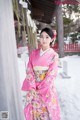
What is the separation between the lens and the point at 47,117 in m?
2.61

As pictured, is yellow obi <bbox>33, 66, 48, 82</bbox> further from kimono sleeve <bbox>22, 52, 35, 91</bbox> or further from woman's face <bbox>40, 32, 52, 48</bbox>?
woman's face <bbox>40, 32, 52, 48</bbox>

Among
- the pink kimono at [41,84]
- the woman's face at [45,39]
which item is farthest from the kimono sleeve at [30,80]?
the woman's face at [45,39]

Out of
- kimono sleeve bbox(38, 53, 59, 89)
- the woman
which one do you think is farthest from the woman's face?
kimono sleeve bbox(38, 53, 59, 89)

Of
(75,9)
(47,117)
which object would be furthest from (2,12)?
(75,9)

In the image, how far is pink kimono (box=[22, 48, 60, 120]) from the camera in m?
2.46

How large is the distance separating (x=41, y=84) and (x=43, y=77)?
0.25 feet

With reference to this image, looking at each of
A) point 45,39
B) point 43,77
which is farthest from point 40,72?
point 45,39

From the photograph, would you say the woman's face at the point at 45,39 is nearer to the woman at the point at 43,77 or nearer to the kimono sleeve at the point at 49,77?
the woman at the point at 43,77

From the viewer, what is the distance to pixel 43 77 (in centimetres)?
248

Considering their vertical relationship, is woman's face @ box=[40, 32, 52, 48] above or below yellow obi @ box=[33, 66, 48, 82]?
above

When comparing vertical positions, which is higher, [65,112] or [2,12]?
[2,12]

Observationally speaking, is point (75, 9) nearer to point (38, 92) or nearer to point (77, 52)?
point (77, 52)

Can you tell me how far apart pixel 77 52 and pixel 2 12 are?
1542 cm

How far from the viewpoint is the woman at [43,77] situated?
2.46m
